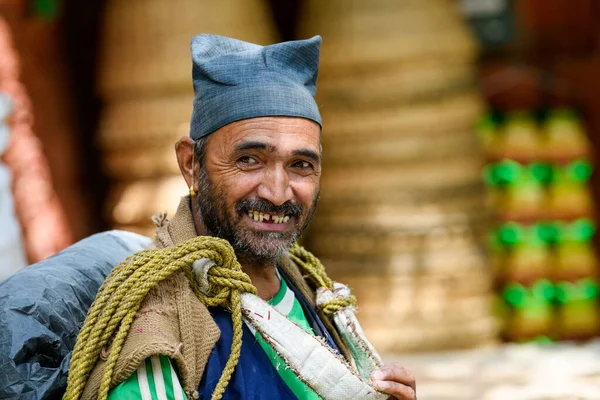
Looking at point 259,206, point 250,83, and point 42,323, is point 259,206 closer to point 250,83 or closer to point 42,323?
point 250,83

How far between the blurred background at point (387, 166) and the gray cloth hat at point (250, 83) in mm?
2355

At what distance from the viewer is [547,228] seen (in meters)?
5.34

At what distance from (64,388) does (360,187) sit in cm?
330

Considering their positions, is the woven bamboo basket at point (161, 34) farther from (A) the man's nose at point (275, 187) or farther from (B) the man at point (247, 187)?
(A) the man's nose at point (275, 187)

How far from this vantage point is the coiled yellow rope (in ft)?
5.07

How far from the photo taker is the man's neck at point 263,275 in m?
1.88

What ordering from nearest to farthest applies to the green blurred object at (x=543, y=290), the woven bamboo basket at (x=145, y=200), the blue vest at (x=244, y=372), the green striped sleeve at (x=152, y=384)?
the green striped sleeve at (x=152, y=384) → the blue vest at (x=244, y=372) → the woven bamboo basket at (x=145, y=200) → the green blurred object at (x=543, y=290)

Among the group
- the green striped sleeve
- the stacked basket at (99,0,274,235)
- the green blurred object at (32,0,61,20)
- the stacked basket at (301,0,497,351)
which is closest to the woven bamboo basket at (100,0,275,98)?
the stacked basket at (99,0,274,235)

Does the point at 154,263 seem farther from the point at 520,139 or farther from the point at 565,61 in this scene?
the point at 565,61

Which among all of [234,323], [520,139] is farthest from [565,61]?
[234,323]

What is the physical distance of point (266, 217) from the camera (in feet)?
5.87

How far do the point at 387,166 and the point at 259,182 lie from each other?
3.05m

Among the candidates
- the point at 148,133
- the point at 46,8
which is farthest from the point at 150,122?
the point at 46,8

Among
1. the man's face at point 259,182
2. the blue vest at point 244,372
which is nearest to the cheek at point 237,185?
the man's face at point 259,182
